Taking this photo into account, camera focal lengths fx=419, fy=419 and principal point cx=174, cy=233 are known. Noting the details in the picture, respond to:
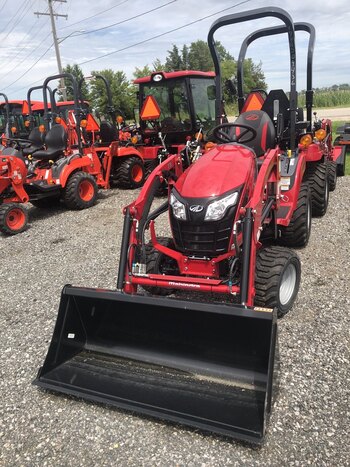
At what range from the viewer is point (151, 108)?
8500 millimetres

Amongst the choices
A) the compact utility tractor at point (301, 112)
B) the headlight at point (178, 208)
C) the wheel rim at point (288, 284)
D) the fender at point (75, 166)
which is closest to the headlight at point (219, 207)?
the headlight at point (178, 208)

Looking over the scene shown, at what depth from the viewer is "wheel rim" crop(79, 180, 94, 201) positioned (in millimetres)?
7695

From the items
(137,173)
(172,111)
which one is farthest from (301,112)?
(137,173)

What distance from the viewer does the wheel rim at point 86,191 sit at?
7695 millimetres

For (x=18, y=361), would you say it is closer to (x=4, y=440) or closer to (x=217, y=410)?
(x=4, y=440)

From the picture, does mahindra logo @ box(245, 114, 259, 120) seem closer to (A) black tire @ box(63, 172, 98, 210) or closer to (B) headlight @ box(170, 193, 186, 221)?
(B) headlight @ box(170, 193, 186, 221)

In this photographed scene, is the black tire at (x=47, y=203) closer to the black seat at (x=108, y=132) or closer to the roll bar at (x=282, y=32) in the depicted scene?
the black seat at (x=108, y=132)

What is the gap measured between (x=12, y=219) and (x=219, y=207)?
4.63m

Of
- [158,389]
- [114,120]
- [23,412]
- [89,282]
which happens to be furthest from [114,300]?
[114,120]

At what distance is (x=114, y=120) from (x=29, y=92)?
1.82 metres

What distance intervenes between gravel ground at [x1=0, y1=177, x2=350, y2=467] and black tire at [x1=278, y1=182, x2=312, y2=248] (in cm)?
21

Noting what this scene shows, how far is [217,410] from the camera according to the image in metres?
2.29

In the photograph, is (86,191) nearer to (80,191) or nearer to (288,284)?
(80,191)

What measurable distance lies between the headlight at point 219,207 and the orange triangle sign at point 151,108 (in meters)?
5.94
